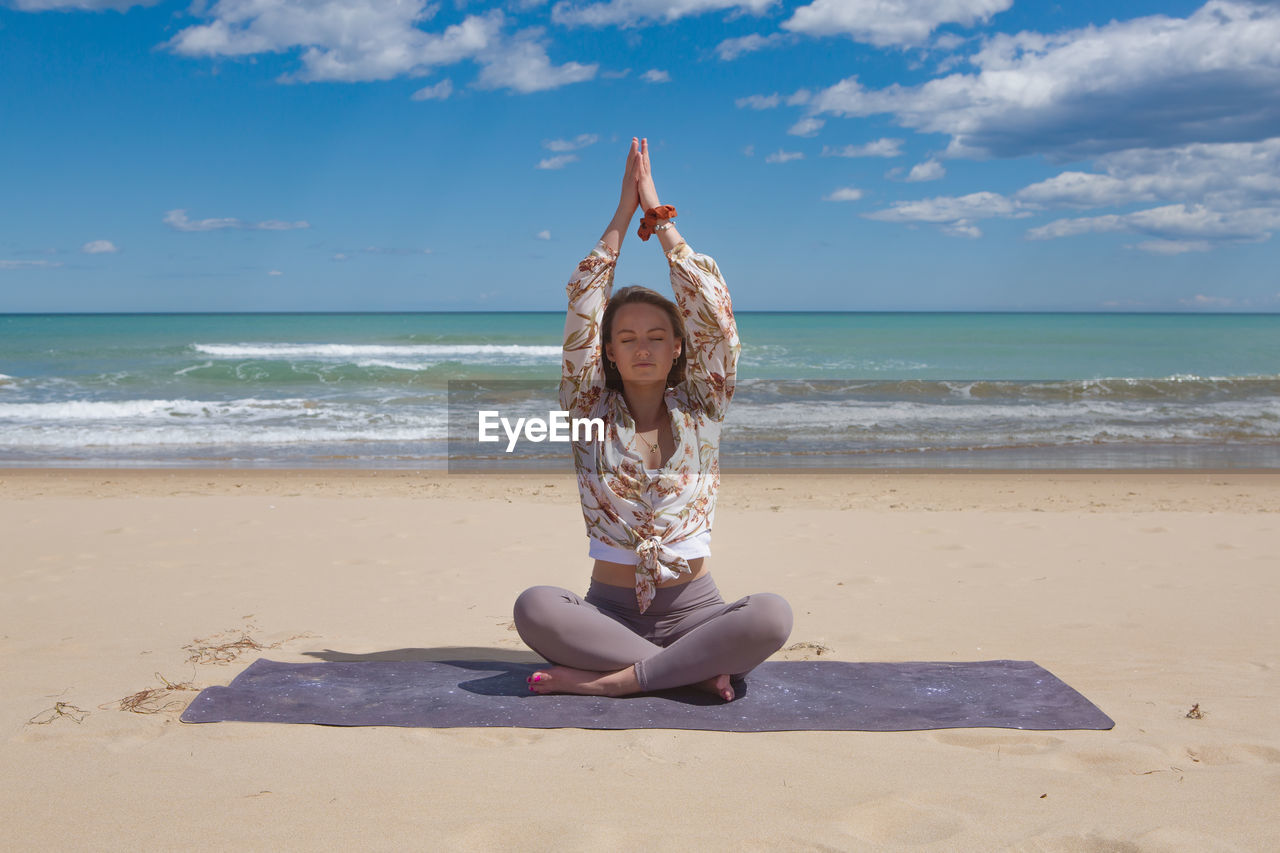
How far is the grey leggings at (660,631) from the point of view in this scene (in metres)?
3.18

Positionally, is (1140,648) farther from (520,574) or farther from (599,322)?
(520,574)

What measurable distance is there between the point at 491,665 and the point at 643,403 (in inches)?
48.5

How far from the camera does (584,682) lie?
3.31m

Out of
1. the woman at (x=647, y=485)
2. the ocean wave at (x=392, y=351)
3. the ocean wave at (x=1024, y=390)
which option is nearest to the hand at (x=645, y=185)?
A: the woman at (x=647, y=485)

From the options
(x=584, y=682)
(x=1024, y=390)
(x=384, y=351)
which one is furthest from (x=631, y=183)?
(x=384, y=351)

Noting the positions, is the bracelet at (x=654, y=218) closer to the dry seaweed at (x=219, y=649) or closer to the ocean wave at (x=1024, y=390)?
the dry seaweed at (x=219, y=649)

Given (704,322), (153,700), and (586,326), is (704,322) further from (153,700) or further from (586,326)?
(153,700)

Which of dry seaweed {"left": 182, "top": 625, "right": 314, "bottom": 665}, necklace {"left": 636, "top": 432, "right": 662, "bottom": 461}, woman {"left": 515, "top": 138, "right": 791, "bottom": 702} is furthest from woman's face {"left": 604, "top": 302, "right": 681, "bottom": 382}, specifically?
dry seaweed {"left": 182, "top": 625, "right": 314, "bottom": 665}

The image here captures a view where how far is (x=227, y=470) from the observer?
11.1 meters

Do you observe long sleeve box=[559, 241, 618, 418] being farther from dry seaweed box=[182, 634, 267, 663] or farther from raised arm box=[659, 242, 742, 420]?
dry seaweed box=[182, 634, 267, 663]

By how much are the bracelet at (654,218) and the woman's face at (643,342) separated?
324 mm

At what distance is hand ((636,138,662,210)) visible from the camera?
359cm

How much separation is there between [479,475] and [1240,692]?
840 centimetres

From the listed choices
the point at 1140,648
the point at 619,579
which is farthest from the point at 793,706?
the point at 1140,648
